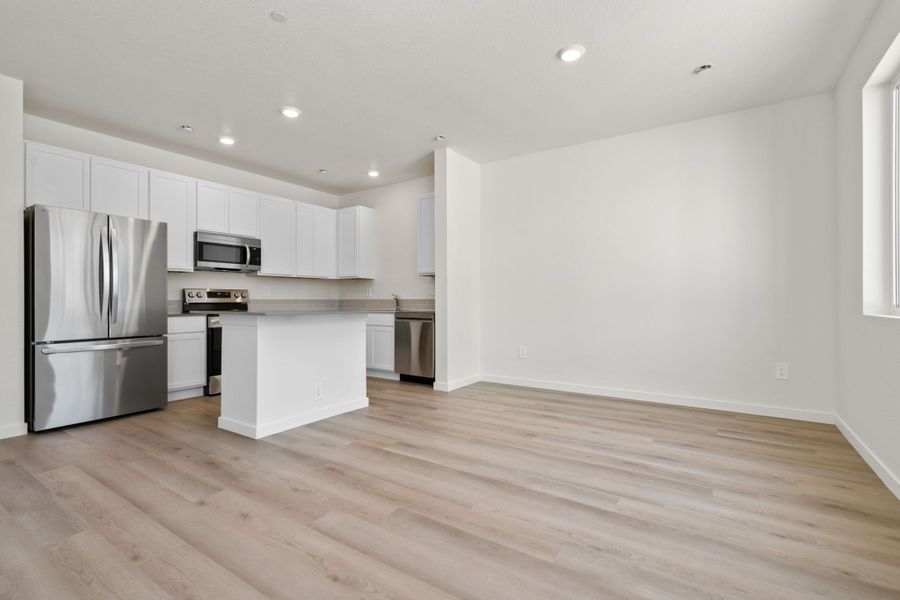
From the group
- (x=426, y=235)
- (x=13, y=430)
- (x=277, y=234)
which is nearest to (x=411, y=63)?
(x=426, y=235)

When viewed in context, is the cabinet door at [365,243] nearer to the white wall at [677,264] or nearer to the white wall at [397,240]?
the white wall at [397,240]

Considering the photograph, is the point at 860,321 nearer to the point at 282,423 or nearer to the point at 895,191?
the point at 895,191

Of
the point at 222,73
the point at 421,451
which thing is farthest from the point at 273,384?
the point at 222,73

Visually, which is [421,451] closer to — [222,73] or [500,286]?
[500,286]

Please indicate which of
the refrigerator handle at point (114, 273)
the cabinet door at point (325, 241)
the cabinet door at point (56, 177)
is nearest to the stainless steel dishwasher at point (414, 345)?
the cabinet door at point (325, 241)

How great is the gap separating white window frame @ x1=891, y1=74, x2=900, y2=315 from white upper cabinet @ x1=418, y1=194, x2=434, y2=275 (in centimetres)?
400

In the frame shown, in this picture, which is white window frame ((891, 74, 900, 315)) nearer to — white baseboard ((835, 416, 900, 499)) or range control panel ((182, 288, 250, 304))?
white baseboard ((835, 416, 900, 499))

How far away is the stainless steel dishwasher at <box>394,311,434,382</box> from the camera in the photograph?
4918 millimetres

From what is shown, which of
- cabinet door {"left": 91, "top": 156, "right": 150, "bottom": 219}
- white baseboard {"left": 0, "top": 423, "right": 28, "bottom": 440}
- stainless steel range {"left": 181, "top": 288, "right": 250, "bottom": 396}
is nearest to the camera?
white baseboard {"left": 0, "top": 423, "right": 28, "bottom": 440}

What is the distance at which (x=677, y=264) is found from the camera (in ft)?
13.0

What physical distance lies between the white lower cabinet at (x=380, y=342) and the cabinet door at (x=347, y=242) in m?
1.00

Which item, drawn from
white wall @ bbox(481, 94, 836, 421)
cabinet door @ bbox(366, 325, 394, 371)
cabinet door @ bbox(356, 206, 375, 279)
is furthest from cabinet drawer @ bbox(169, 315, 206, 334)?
white wall @ bbox(481, 94, 836, 421)

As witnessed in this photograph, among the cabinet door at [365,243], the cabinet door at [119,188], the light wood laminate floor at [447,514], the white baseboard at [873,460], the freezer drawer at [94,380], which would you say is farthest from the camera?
the cabinet door at [365,243]

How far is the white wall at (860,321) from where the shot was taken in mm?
2191
